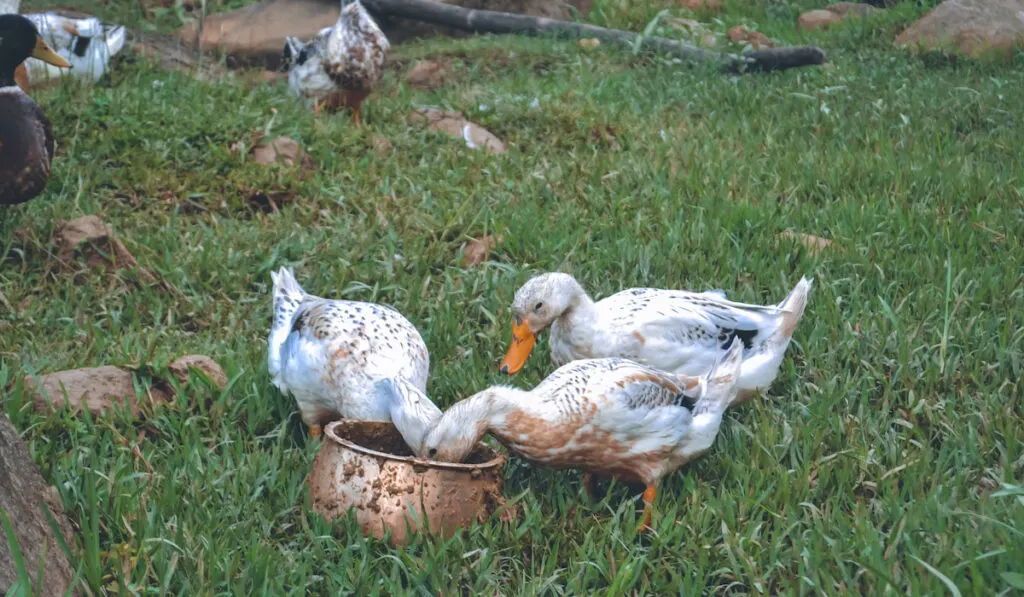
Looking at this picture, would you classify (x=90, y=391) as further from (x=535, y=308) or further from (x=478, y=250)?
(x=478, y=250)

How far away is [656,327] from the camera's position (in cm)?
360

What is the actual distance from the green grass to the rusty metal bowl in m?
0.06

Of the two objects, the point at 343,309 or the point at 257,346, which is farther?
the point at 257,346

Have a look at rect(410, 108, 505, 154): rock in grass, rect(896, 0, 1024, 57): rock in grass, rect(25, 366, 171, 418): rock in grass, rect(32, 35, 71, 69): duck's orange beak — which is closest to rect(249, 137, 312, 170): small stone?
rect(410, 108, 505, 154): rock in grass

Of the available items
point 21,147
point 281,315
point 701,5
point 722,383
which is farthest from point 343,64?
point 701,5

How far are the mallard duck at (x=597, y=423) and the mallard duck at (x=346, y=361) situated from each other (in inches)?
10.3

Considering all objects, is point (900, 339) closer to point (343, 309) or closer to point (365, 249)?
point (343, 309)

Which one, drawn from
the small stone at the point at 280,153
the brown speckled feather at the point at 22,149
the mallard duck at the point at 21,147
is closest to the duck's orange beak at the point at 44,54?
the mallard duck at the point at 21,147

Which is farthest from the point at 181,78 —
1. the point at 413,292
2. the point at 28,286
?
the point at 413,292

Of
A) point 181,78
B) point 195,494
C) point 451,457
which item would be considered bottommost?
point 181,78

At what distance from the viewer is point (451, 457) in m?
2.89

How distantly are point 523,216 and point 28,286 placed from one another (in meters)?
2.31

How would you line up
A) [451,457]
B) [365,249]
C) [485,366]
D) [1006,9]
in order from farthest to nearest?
[1006,9]
[365,249]
[485,366]
[451,457]

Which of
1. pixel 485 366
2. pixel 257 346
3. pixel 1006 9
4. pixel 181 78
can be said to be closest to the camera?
pixel 485 366
